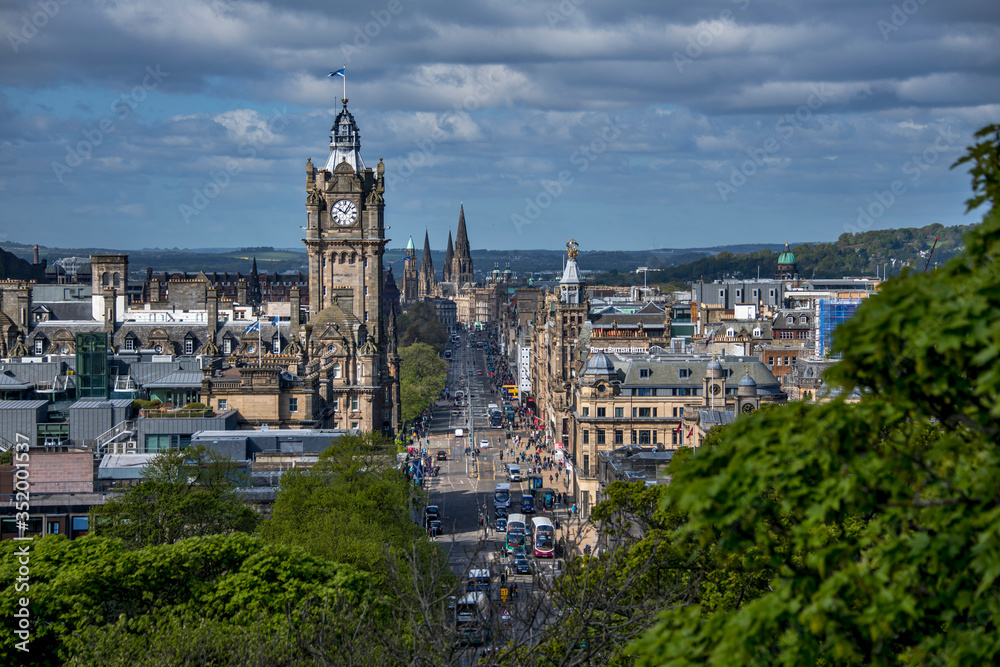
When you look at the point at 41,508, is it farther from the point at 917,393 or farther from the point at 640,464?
the point at 917,393

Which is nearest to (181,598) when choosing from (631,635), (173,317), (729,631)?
(631,635)

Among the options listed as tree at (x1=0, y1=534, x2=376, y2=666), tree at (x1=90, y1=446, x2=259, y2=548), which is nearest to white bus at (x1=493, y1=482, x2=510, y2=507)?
tree at (x1=90, y1=446, x2=259, y2=548)

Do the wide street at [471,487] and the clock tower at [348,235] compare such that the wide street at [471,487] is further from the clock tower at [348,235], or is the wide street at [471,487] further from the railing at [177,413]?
the railing at [177,413]

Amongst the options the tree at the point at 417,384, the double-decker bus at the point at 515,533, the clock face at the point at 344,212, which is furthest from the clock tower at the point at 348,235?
the double-decker bus at the point at 515,533

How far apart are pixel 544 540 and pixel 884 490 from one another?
69006 millimetres

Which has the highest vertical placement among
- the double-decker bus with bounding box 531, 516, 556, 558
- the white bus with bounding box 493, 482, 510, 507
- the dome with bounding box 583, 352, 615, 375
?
the dome with bounding box 583, 352, 615, 375

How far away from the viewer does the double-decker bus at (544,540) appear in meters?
81.4

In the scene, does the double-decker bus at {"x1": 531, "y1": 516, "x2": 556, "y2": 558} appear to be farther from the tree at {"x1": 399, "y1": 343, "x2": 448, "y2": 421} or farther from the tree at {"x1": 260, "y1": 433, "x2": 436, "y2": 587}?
the tree at {"x1": 399, "y1": 343, "x2": 448, "y2": 421}

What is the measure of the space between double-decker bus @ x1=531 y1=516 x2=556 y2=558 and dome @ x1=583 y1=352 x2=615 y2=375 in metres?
27.6

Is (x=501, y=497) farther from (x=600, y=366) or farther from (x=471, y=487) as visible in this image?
(x=600, y=366)

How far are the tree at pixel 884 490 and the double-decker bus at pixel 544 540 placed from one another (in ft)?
214

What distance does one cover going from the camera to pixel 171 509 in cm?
5634

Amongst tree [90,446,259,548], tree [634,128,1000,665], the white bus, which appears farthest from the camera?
the white bus

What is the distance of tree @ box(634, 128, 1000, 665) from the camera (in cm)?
1378
